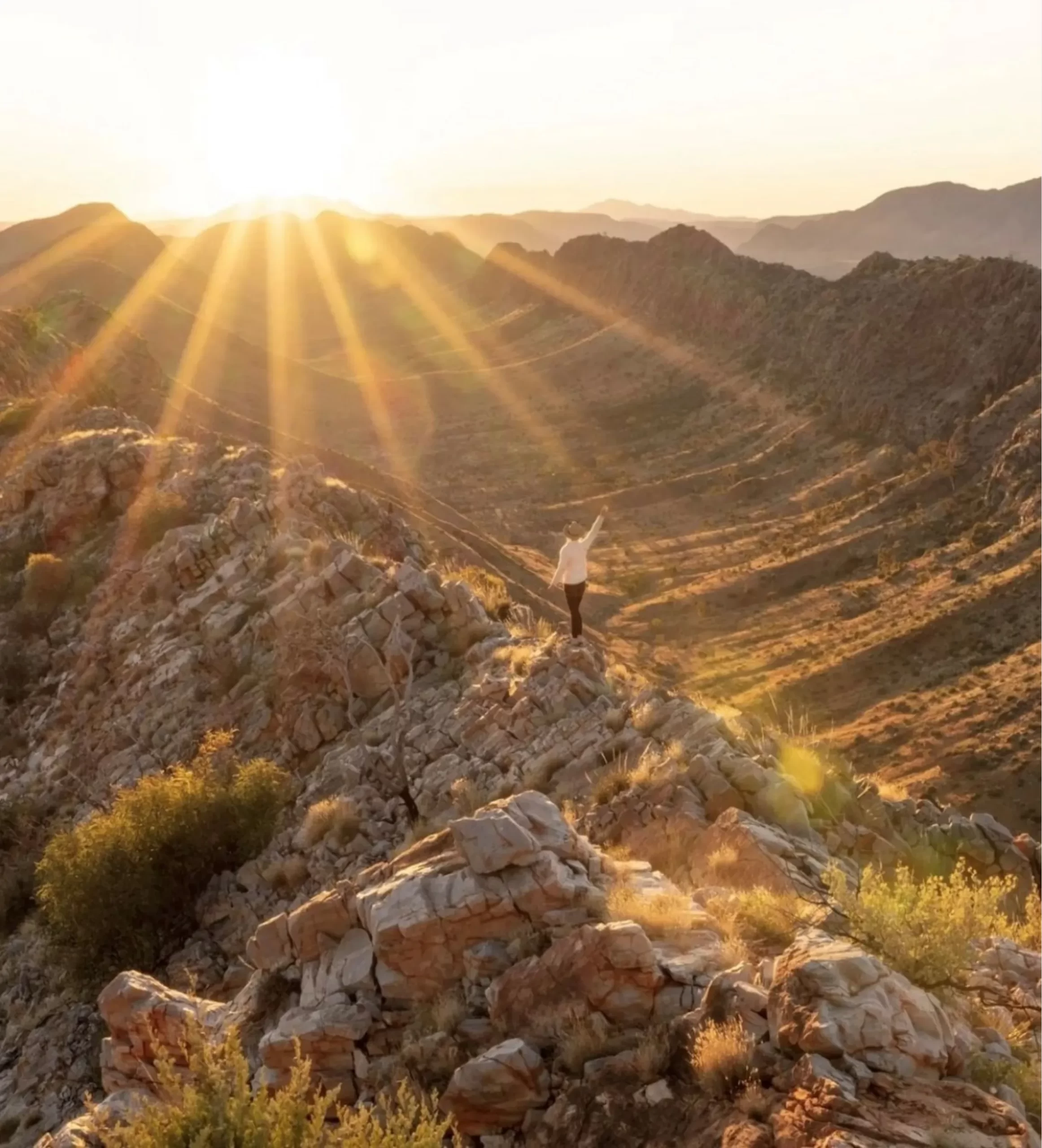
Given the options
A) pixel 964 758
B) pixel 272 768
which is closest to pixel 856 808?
pixel 272 768

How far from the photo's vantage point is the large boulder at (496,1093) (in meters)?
6.19

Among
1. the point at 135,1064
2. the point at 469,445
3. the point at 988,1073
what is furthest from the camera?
the point at 469,445

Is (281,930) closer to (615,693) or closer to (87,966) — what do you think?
(87,966)

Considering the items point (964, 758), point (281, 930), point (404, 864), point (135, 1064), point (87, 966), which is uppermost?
point (404, 864)

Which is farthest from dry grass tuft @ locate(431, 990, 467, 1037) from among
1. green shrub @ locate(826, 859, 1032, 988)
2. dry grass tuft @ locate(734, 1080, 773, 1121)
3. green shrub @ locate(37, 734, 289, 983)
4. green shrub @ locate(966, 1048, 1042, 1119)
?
green shrub @ locate(37, 734, 289, 983)

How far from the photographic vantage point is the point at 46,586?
21.0 metres

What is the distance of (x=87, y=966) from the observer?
11.7 metres

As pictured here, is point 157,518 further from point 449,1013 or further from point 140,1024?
point 449,1013

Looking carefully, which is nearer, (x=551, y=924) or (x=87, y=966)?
(x=551, y=924)

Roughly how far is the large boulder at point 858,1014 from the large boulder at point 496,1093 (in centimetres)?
155

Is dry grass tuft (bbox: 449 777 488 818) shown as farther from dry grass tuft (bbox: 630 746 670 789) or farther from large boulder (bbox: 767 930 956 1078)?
large boulder (bbox: 767 930 956 1078)

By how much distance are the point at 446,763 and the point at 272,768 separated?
2.60 m

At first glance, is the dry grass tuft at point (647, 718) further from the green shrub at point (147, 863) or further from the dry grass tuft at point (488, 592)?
the green shrub at point (147, 863)

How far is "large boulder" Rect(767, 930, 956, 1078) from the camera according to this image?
5.49 meters
